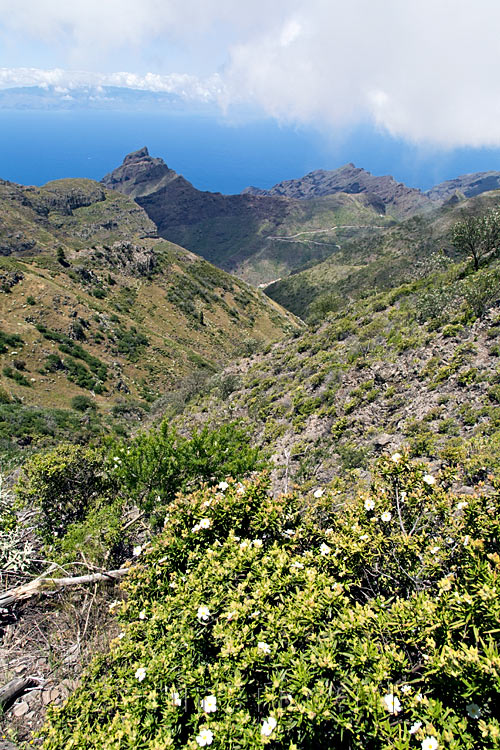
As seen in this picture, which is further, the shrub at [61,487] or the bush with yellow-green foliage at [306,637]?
the shrub at [61,487]

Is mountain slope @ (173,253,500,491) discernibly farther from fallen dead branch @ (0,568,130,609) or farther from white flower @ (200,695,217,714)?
white flower @ (200,695,217,714)

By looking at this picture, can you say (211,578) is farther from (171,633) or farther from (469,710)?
(469,710)

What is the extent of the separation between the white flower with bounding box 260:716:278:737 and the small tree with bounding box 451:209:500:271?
18.9 meters

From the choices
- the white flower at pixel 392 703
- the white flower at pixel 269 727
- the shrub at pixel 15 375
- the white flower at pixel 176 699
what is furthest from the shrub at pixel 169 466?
the shrub at pixel 15 375

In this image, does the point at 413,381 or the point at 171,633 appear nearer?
the point at 171,633

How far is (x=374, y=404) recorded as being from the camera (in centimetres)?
1182

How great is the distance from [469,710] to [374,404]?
33.0 ft

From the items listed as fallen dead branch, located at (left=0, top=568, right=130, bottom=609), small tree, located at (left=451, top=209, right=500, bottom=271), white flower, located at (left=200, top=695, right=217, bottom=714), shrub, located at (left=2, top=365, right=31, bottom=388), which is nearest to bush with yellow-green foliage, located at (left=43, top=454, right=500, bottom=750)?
white flower, located at (left=200, top=695, right=217, bottom=714)

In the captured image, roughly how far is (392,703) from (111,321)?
4385 cm

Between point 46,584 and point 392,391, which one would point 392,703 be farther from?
point 392,391

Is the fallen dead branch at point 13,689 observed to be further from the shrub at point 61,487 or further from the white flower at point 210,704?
the white flower at point 210,704

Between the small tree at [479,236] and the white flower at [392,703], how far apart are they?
18.4 metres

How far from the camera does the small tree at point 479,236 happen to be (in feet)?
55.4

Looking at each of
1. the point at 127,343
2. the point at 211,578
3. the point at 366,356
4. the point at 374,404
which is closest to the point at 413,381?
the point at 374,404
